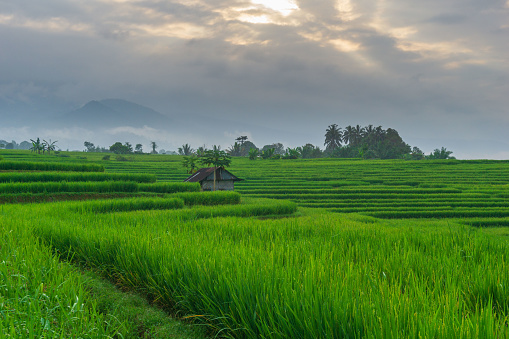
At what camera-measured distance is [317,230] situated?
788cm

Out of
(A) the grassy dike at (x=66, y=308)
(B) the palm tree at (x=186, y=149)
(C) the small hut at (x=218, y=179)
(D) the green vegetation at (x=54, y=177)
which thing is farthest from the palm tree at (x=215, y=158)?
(B) the palm tree at (x=186, y=149)

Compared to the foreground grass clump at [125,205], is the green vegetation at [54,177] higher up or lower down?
higher up

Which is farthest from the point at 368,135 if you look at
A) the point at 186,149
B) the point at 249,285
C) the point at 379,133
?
the point at 249,285

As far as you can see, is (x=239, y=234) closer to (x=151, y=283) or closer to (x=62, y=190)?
(x=151, y=283)

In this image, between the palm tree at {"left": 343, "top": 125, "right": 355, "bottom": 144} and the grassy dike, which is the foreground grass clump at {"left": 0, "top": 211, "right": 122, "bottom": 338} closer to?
the grassy dike

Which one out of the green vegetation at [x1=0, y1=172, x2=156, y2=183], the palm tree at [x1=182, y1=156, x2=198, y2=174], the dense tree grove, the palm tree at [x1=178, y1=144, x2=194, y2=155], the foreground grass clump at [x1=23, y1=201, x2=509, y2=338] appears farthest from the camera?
the palm tree at [x1=178, y1=144, x2=194, y2=155]

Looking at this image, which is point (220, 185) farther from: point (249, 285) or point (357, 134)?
point (357, 134)

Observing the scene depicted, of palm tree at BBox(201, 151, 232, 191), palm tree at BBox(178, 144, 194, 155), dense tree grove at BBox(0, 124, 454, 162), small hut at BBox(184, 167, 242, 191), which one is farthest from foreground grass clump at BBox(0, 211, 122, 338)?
palm tree at BBox(178, 144, 194, 155)

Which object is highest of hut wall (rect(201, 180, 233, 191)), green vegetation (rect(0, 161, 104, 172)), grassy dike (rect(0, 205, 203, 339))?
green vegetation (rect(0, 161, 104, 172))

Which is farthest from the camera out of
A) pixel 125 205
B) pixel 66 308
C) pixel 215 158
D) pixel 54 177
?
pixel 215 158

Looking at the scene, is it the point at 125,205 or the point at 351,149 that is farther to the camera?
the point at 351,149

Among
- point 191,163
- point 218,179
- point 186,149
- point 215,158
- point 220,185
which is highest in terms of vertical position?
point 186,149

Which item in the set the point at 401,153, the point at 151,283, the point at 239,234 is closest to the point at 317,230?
the point at 239,234

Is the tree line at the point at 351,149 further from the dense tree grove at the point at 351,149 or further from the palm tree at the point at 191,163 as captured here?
the palm tree at the point at 191,163
